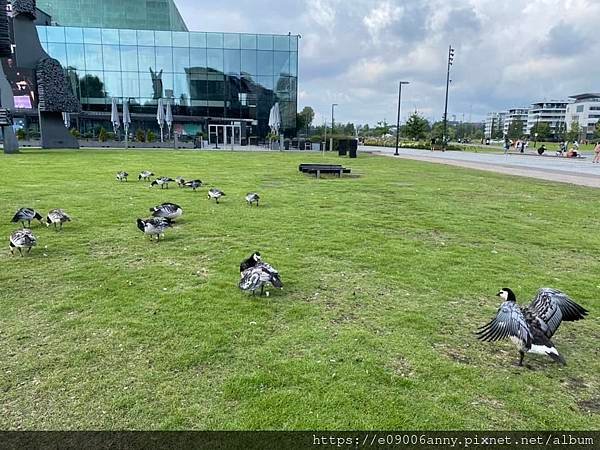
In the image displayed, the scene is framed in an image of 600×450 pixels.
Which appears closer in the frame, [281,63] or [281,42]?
[281,42]

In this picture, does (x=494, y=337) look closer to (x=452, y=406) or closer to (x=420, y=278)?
Answer: (x=452, y=406)

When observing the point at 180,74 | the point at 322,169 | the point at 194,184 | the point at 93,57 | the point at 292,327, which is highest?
the point at 93,57

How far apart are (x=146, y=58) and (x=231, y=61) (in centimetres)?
1072

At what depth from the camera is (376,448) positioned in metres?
3.01

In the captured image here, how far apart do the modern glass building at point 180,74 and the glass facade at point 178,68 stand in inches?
4.5

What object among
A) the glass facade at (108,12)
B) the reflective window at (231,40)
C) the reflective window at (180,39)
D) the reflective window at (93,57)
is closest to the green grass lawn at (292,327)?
the reflective window at (231,40)

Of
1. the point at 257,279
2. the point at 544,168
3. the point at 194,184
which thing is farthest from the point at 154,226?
the point at 544,168

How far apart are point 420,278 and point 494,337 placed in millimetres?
2426

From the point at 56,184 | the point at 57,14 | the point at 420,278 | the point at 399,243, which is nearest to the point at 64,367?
the point at 420,278

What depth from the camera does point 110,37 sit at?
54625 millimetres

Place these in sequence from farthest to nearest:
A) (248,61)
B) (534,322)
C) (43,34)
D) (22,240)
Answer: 1. (248,61)
2. (43,34)
3. (22,240)
4. (534,322)

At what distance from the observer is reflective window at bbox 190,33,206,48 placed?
54975 millimetres

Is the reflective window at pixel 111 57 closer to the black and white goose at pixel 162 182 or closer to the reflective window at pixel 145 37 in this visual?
the reflective window at pixel 145 37

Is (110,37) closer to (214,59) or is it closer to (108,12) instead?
(214,59)
